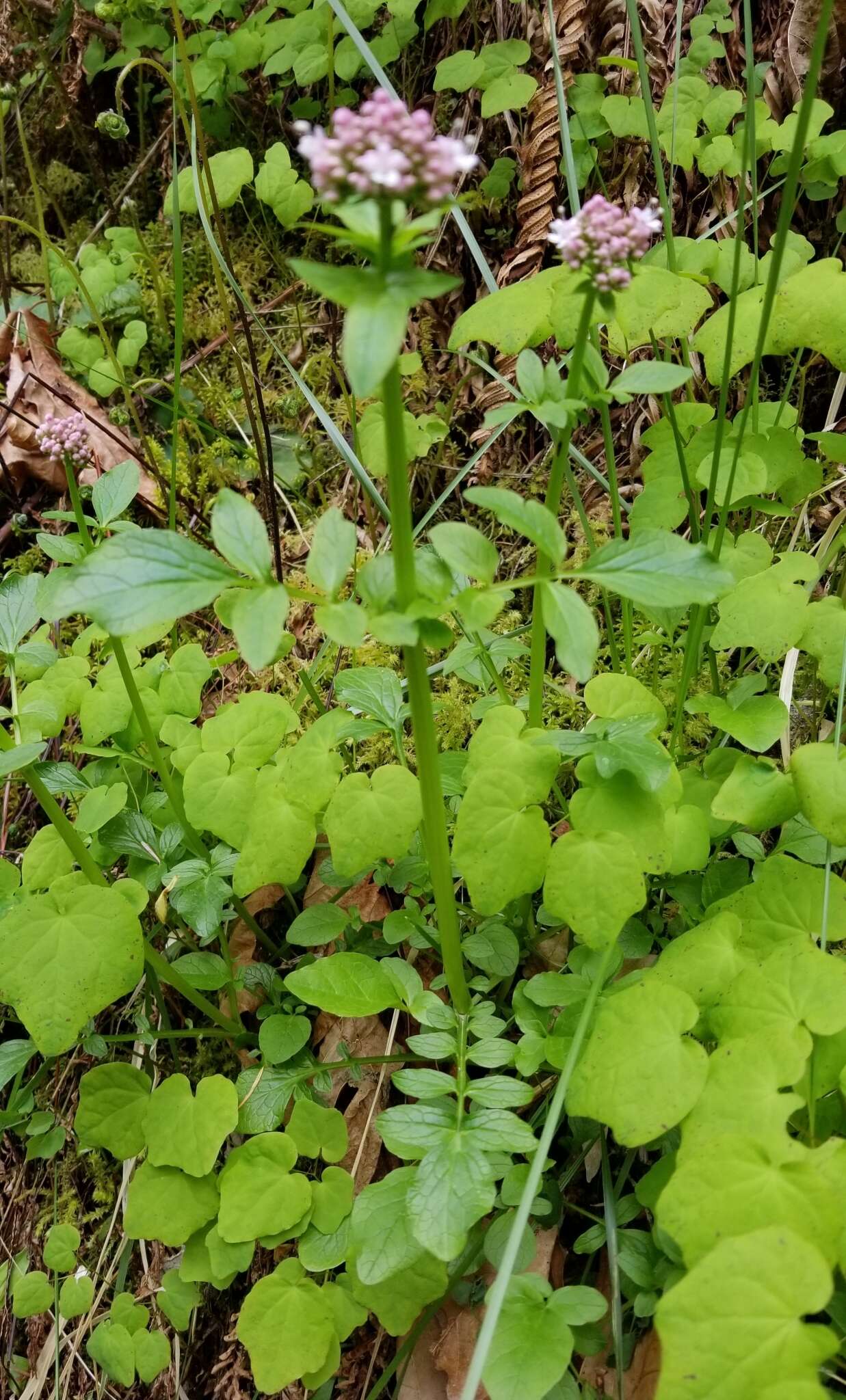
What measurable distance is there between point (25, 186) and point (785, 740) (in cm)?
264

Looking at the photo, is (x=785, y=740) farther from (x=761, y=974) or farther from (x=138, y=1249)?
(x=138, y=1249)

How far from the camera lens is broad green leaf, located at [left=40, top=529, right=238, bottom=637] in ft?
2.63

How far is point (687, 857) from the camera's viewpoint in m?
1.18

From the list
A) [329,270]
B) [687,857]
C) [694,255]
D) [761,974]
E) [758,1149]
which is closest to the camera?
[329,270]

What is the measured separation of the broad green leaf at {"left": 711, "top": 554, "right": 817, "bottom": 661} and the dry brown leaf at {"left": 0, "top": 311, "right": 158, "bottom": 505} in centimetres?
150

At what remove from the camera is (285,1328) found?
3.76ft

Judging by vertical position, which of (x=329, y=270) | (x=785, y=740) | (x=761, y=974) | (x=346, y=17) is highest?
(x=346, y=17)

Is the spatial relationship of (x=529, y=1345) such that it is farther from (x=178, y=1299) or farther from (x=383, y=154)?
(x=383, y=154)

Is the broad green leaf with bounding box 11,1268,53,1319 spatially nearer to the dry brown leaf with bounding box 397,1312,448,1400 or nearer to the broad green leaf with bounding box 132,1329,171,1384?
the broad green leaf with bounding box 132,1329,171,1384

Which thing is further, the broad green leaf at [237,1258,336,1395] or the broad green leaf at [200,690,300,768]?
the broad green leaf at [200,690,300,768]

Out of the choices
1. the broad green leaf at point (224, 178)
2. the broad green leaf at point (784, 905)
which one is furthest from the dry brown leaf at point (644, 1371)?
the broad green leaf at point (224, 178)

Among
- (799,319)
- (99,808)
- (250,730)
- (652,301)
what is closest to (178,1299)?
(99,808)

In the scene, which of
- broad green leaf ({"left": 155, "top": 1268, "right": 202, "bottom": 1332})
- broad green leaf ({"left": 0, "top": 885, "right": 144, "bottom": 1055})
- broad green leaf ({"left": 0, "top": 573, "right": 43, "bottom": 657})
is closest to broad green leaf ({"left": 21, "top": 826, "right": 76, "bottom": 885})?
broad green leaf ({"left": 0, "top": 885, "right": 144, "bottom": 1055})

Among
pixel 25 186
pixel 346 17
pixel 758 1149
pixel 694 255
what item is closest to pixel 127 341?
pixel 25 186
